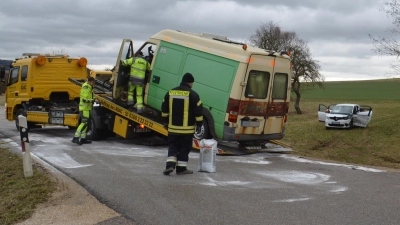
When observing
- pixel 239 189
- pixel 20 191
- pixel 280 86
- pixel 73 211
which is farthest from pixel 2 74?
pixel 239 189

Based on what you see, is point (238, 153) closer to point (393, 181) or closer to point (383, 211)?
point (393, 181)

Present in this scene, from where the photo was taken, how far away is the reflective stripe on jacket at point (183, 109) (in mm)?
8336

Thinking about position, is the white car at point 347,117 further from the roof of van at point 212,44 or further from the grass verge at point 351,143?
the roof of van at point 212,44

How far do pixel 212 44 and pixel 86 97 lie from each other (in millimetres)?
3744

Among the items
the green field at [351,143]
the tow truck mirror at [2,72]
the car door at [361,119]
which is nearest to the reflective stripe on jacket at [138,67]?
the green field at [351,143]

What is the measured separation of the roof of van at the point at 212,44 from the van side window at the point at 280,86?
0.48m

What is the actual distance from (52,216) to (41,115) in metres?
11.0

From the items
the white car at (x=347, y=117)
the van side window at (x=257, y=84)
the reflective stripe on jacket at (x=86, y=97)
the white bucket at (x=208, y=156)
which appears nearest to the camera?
the white bucket at (x=208, y=156)

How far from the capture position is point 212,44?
11266 mm

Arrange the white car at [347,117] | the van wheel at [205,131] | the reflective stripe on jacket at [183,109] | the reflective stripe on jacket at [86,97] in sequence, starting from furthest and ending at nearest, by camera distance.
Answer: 1. the white car at [347,117]
2. the reflective stripe on jacket at [86,97]
3. the van wheel at [205,131]
4. the reflective stripe on jacket at [183,109]

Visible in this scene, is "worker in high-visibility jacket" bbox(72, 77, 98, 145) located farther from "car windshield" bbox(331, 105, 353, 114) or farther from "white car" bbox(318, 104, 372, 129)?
"car windshield" bbox(331, 105, 353, 114)

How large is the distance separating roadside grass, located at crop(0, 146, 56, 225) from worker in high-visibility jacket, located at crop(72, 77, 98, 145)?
3.17 meters

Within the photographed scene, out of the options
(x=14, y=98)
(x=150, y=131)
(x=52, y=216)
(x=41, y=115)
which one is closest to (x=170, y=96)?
(x=52, y=216)

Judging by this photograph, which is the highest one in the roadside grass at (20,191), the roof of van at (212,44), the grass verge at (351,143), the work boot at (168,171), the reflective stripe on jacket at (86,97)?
the roof of van at (212,44)
